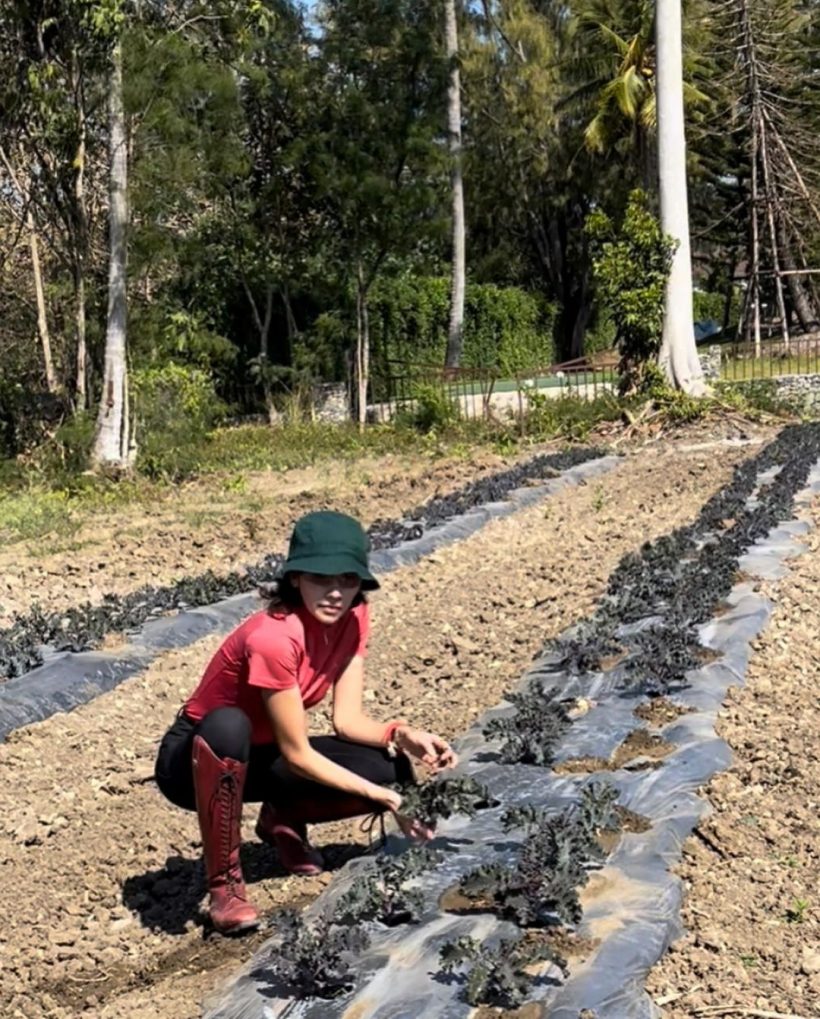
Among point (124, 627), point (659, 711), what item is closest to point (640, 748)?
point (659, 711)

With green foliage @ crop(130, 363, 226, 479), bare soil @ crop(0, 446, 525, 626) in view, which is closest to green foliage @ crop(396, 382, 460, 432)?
bare soil @ crop(0, 446, 525, 626)

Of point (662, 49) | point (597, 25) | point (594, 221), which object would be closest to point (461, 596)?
point (594, 221)

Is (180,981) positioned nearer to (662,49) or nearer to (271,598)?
(271,598)

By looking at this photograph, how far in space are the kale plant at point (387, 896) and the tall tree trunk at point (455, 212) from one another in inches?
766

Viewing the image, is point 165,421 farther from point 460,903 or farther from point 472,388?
point 460,903

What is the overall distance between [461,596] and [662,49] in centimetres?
1065

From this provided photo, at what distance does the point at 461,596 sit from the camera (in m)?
6.51

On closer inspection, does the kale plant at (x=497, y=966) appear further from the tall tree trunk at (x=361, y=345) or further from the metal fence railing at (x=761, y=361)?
the metal fence railing at (x=761, y=361)

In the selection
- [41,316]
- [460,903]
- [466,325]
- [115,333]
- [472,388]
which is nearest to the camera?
[460,903]

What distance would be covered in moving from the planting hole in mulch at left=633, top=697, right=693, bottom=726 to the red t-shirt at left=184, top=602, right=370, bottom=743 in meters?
1.24

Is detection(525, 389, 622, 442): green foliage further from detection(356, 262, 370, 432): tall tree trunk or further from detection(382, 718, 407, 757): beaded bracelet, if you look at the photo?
detection(382, 718, 407, 757): beaded bracelet

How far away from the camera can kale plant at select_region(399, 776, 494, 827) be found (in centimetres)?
300

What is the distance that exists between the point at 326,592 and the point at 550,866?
30.4 inches

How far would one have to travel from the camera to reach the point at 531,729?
369 centimetres
